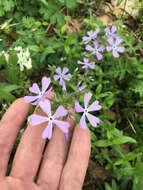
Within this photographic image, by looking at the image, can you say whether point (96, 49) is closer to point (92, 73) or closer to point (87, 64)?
point (87, 64)

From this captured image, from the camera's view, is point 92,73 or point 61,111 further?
point 92,73

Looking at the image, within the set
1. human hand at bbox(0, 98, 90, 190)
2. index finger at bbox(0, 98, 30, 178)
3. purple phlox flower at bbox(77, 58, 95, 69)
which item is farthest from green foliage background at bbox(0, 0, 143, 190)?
human hand at bbox(0, 98, 90, 190)

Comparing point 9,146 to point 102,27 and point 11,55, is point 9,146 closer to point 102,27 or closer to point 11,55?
point 11,55

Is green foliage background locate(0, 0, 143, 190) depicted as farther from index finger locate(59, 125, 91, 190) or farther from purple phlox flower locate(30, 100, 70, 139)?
purple phlox flower locate(30, 100, 70, 139)

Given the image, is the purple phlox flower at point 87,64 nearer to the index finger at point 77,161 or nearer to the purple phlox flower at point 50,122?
the index finger at point 77,161

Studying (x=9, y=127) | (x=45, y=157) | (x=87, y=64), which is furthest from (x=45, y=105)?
(x=87, y=64)

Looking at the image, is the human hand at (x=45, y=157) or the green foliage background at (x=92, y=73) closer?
the human hand at (x=45, y=157)

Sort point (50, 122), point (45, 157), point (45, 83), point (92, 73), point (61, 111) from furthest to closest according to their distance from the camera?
point (92, 73) → point (45, 157) → point (45, 83) → point (50, 122) → point (61, 111)

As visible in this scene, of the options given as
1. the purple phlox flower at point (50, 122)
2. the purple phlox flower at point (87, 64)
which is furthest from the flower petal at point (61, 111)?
the purple phlox flower at point (87, 64)
